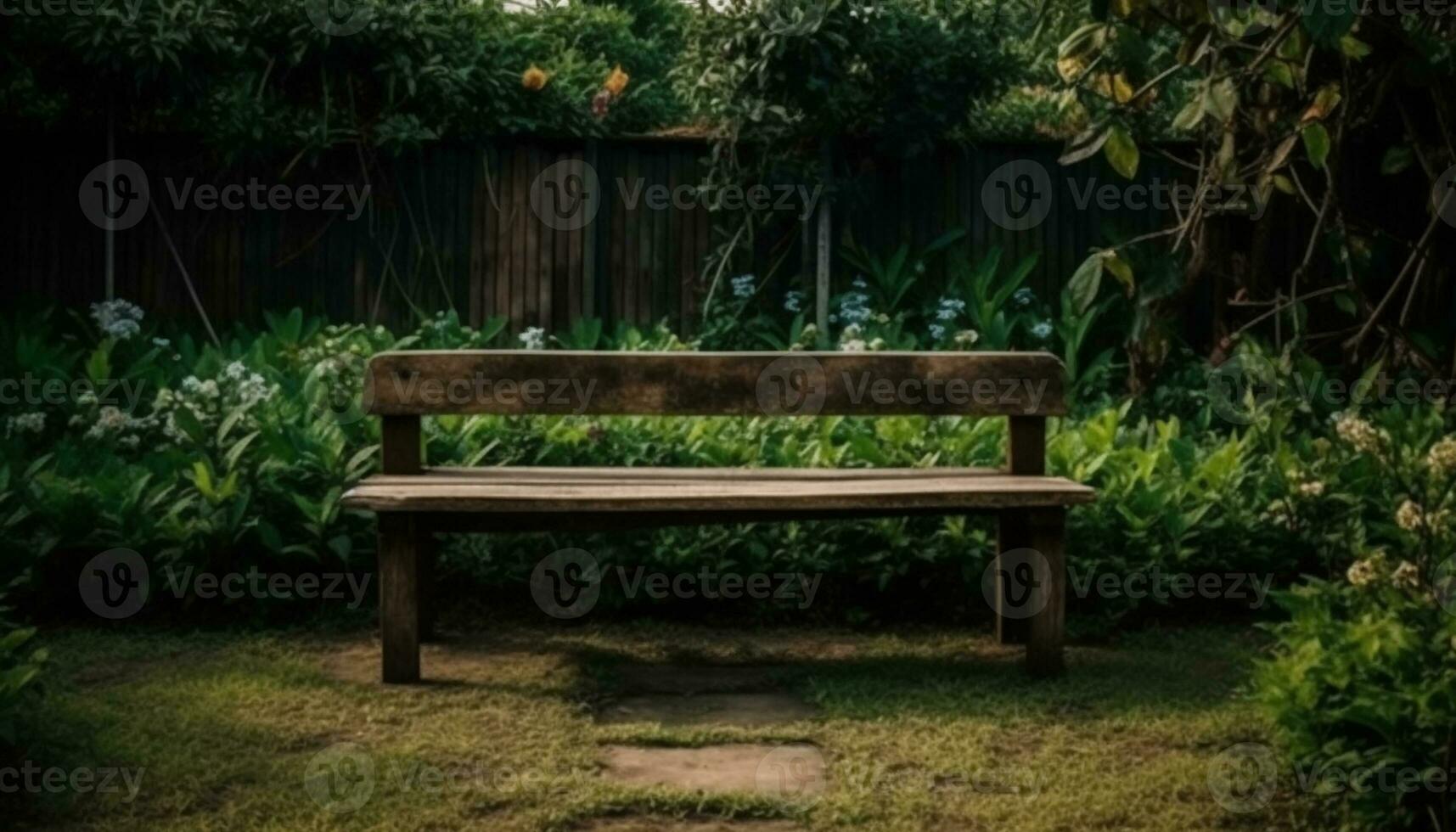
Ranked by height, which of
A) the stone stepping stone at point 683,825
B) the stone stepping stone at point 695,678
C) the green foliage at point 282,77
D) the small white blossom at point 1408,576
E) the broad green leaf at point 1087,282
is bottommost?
the stone stepping stone at point 683,825

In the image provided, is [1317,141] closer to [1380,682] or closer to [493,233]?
[1380,682]

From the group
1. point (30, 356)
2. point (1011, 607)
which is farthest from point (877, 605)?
point (30, 356)

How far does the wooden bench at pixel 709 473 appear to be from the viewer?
6195 millimetres

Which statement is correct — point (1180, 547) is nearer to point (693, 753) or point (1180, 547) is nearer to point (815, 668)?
point (815, 668)

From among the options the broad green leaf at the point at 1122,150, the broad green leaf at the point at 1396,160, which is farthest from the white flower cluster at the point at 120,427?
the broad green leaf at the point at 1396,160

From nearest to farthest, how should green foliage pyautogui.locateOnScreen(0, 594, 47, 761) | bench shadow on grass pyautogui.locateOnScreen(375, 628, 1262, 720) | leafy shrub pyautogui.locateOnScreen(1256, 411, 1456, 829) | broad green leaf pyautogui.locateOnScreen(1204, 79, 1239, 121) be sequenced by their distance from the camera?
leafy shrub pyautogui.locateOnScreen(1256, 411, 1456, 829) < green foliage pyautogui.locateOnScreen(0, 594, 47, 761) < broad green leaf pyautogui.locateOnScreen(1204, 79, 1239, 121) < bench shadow on grass pyautogui.locateOnScreen(375, 628, 1262, 720)

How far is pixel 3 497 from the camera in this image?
716 centimetres

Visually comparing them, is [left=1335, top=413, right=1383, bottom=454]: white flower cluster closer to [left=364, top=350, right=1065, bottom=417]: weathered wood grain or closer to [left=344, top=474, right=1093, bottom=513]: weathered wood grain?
[left=344, top=474, right=1093, bottom=513]: weathered wood grain

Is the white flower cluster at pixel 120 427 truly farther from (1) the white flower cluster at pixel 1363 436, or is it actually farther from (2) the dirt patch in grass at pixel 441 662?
(1) the white flower cluster at pixel 1363 436

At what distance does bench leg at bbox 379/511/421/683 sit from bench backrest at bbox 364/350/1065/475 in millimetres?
508

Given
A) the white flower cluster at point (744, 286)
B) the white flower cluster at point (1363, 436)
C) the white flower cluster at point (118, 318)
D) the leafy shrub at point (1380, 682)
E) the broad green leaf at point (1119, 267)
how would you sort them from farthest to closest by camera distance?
the white flower cluster at point (744, 286), the white flower cluster at point (118, 318), the broad green leaf at point (1119, 267), the white flower cluster at point (1363, 436), the leafy shrub at point (1380, 682)

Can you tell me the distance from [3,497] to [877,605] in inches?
129

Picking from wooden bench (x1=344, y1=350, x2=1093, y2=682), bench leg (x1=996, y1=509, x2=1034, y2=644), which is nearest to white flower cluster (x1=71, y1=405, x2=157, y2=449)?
wooden bench (x1=344, y1=350, x2=1093, y2=682)

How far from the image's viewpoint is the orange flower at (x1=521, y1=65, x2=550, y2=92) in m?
11.5
